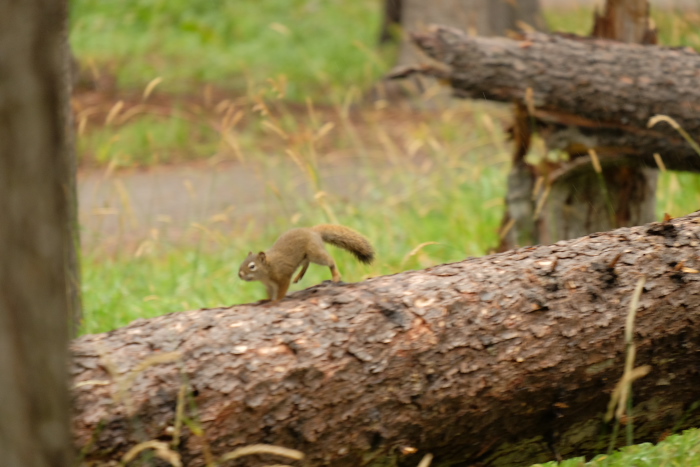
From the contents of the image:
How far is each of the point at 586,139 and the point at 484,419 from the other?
2.28 metres

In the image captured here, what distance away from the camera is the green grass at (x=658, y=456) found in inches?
96.0

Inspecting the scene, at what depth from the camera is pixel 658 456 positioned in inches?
99.4

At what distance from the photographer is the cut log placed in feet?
6.11

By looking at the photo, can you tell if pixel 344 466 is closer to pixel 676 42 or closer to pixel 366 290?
pixel 366 290

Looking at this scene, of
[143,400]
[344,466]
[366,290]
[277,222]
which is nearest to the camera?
[143,400]

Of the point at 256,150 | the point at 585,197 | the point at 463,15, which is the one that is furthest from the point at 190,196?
the point at 463,15

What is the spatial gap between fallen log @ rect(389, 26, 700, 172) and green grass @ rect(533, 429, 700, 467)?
1.66 metres

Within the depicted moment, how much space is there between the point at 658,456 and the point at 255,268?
145cm

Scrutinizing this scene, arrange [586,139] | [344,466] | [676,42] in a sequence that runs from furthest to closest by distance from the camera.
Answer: [676,42]
[586,139]
[344,466]

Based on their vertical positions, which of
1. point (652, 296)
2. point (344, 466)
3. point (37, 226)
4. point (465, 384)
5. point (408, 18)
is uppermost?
point (408, 18)

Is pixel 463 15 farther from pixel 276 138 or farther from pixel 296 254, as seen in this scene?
pixel 296 254

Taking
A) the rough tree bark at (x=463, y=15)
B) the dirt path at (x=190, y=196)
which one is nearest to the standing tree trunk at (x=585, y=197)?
the dirt path at (x=190, y=196)

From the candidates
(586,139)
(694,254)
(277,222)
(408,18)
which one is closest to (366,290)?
(694,254)

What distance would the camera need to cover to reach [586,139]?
399 centimetres
